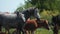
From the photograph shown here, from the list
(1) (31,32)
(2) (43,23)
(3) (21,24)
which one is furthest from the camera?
(2) (43,23)

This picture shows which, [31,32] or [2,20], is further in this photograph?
[31,32]

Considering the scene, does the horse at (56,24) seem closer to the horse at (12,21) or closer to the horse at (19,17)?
the horse at (19,17)

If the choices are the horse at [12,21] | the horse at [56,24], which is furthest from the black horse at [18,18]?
the horse at [56,24]

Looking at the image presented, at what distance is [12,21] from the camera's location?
7.58m

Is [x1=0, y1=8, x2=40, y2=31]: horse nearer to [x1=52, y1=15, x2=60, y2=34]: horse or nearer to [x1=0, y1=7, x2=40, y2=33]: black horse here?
[x1=0, y1=7, x2=40, y2=33]: black horse

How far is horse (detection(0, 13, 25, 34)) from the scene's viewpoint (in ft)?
24.6

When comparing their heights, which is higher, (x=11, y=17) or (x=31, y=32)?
(x=11, y=17)

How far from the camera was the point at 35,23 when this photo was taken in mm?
9062

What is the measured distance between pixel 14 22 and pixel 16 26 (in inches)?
5.3

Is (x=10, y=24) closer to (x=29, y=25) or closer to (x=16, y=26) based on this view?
(x=16, y=26)

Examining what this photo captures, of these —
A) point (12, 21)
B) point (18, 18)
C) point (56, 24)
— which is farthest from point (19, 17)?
point (56, 24)

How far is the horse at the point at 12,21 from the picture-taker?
24.6 feet

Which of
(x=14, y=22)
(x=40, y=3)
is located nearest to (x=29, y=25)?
(x=14, y=22)

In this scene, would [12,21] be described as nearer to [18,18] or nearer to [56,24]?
[18,18]
